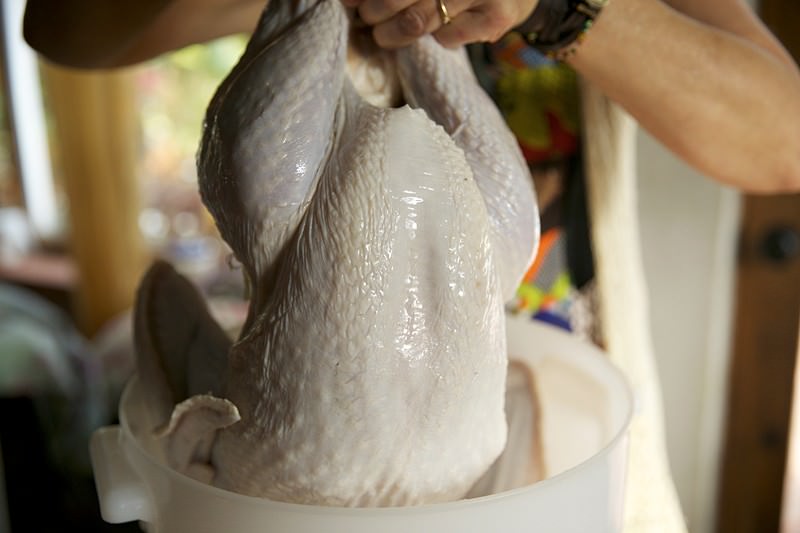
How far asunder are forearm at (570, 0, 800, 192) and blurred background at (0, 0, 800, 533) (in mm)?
370

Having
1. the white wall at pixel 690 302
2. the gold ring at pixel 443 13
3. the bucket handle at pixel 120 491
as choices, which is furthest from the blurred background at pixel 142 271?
the gold ring at pixel 443 13

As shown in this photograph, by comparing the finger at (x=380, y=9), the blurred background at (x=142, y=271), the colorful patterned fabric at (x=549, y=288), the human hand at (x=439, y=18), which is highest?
the finger at (x=380, y=9)

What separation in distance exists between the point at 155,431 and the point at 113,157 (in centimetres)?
150

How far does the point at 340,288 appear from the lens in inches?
15.4

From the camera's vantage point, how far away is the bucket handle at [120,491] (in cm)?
39

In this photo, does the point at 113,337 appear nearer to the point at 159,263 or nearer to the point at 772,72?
the point at 159,263

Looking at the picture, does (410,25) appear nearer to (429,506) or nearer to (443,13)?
(443,13)

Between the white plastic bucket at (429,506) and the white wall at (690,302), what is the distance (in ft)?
2.71

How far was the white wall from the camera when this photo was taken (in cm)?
125

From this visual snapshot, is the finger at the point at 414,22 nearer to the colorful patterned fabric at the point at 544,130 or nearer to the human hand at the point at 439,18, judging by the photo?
the human hand at the point at 439,18

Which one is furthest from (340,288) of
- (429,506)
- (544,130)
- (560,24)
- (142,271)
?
(142,271)

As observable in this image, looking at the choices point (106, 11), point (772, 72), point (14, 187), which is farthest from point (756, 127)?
point (14, 187)

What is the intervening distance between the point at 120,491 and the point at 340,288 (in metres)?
0.16

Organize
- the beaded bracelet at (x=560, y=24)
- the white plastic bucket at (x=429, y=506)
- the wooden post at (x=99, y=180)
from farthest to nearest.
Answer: the wooden post at (x=99, y=180) → the beaded bracelet at (x=560, y=24) → the white plastic bucket at (x=429, y=506)
